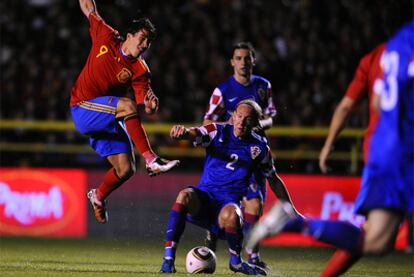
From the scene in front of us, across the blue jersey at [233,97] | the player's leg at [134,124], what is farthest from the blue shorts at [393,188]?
the blue jersey at [233,97]

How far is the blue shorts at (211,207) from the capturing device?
8.38 metres

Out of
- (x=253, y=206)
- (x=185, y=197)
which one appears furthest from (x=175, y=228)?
(x=253, y=206)

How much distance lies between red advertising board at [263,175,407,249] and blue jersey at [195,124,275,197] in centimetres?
527

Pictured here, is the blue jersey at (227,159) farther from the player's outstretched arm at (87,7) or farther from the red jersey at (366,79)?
the red jersey at (366,79)

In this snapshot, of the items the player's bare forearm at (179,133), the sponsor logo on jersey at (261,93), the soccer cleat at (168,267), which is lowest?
the soccer cleat at (168,267)

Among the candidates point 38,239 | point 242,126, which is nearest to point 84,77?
point 242,126

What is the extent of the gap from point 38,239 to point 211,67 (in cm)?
488

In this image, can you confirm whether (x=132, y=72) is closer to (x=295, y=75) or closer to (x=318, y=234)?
(x=318, y=234)

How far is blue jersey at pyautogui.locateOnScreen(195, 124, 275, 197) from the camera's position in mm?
8492

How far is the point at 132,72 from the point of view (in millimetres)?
9055

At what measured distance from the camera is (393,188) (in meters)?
5.71

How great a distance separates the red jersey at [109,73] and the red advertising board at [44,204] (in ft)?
17.3

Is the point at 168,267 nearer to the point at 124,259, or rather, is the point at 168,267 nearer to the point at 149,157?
the point at 149,157

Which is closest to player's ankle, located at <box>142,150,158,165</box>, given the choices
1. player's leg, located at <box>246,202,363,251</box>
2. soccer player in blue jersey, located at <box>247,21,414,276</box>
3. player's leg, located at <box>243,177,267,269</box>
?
player's leg, located at <box>243,177,267,269</box>
